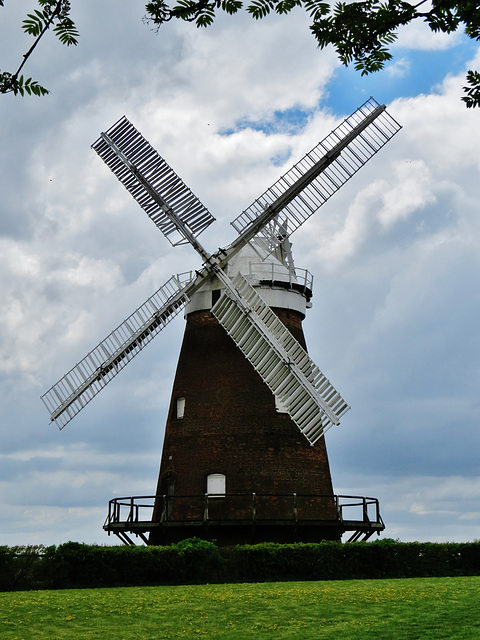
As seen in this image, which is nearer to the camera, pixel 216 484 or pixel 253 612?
pixel 253 612

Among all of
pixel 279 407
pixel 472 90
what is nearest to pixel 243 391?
pixel 279 407

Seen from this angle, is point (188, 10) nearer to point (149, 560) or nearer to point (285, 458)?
point (149, 560)

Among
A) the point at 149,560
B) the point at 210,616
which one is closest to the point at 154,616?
the point at 210,616

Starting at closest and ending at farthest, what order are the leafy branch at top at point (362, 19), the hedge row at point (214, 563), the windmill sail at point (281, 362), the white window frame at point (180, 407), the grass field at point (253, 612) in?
the leafy branch at top at point (362, 19) < the grass field at point (253, 612) < the hedge row at point (214, 563) < the windmill sail at point (281, 362) < the white window frame at point (180, 407)

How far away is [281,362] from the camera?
2330cm

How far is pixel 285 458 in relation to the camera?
78.1ft

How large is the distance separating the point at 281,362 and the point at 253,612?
926cm

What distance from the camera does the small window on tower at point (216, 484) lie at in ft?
77.2

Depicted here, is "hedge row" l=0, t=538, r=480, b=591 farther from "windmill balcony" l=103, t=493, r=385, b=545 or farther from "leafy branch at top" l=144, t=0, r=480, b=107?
"leafy branch at top" l=144, t=0, r=480, b=107

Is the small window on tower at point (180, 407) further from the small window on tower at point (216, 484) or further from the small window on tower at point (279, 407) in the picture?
the small window on tower at point (279, 407)

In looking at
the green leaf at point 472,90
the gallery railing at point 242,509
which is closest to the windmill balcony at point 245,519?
the gallery railing at point 242,509

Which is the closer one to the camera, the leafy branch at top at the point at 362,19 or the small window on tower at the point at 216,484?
the leafy branch at top at the point at 362,19

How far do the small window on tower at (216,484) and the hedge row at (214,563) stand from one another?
91.7 inches

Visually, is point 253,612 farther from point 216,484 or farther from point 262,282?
point 262,282
